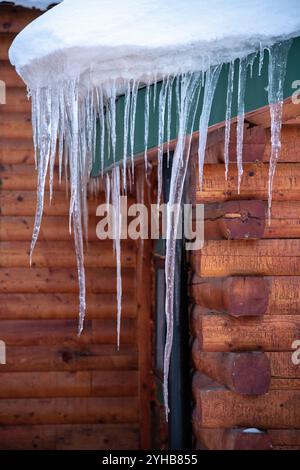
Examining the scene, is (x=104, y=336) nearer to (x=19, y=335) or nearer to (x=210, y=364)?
(x=19, y=335)

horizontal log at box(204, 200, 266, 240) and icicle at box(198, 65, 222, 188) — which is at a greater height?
icicle at box(198, 65, 222, 188)

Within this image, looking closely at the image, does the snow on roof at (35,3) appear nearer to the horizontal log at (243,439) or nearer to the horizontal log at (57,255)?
the horizontal log at (57,255)

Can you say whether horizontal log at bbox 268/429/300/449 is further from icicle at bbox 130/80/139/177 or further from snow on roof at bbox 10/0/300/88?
snow on roof at bbox 10/0/300/88

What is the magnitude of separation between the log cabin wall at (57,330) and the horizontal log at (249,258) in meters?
2.33

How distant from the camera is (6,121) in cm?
647

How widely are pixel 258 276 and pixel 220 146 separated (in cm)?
79

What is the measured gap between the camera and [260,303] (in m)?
4.21

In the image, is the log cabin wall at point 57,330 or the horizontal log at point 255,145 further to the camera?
the log cabin wall at point 57,330

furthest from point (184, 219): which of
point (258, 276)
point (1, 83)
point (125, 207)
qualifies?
point (1, 83)

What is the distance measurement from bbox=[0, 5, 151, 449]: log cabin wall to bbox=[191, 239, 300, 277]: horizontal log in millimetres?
2331

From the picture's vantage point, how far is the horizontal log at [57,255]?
255 inches

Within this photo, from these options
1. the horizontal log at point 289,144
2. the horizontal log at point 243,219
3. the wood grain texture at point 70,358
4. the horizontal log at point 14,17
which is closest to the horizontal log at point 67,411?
the wood grain texture at point 70,358

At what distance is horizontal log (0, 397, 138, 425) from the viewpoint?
652 cm

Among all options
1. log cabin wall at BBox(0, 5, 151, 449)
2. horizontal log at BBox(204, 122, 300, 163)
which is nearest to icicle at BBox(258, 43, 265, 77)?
Result: horizontal log at BBox(204, 122, 300, 163)
